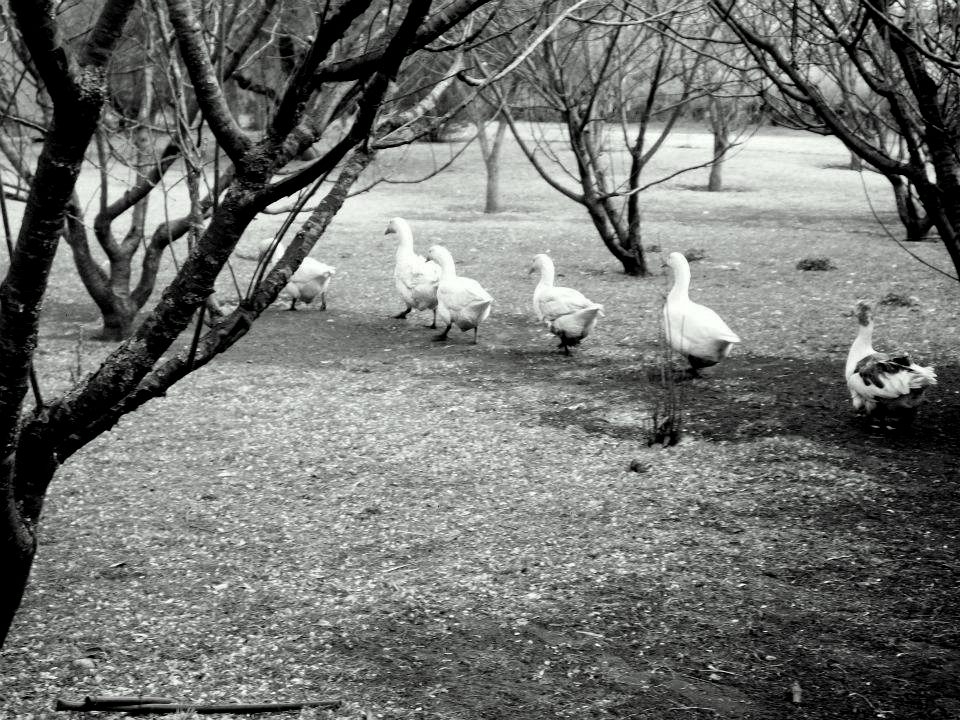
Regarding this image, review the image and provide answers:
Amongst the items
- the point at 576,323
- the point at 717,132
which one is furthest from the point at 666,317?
the point at 717,132

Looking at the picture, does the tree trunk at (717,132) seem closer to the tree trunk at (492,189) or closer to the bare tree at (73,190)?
the tree trunk at (492,189)

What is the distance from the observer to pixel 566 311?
8.74m

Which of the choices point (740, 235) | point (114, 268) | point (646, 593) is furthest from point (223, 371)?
point (740, 235)

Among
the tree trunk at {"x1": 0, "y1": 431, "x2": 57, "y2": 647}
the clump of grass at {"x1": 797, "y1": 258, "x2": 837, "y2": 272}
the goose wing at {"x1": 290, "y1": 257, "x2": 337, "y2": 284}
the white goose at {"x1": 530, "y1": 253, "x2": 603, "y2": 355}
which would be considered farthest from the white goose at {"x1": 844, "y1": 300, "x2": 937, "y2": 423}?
the clump of grass at {"x1": 797, "y1": 258, "x2": 837, "y2": 272}

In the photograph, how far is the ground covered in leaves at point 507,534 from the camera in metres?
3.97

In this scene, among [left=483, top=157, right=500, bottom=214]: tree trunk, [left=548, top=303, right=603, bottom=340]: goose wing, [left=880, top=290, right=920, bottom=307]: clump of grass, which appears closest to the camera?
[left=548, top=303, right=603, bottom=340]: goose wing

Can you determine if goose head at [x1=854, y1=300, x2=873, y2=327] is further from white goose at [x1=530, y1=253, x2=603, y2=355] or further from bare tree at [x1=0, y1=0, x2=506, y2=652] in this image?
bare tree at [x1=0, y1=0, x2=506, y2=652]

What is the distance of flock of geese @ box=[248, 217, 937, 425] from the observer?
21.4 ft

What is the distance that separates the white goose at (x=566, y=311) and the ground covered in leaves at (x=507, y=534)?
0.91 ft

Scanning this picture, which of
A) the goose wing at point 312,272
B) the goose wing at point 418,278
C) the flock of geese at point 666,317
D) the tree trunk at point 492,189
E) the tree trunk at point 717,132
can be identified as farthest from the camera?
the tree trunk at point 492,189

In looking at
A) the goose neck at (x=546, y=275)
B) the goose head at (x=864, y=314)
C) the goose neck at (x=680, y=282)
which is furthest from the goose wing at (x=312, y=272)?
the goose head at (x=864, y=314)

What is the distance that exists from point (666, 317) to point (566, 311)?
122 centimetres

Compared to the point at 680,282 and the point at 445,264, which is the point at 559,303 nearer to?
the point at 680,282

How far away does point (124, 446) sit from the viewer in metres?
6.79
